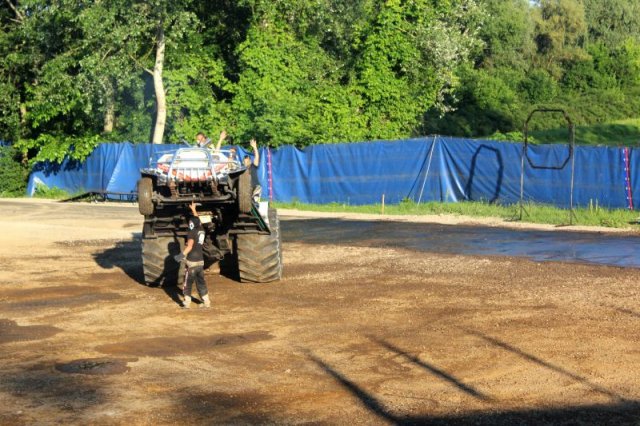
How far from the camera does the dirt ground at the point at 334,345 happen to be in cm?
897

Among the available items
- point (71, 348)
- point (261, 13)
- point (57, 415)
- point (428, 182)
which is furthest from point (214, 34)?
point (57, 415)

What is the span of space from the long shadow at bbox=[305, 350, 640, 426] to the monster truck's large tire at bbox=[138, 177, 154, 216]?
22.2 ft

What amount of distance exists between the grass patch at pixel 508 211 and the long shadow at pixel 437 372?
622 inches

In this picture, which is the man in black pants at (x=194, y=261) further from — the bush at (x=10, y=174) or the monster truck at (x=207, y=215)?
the bush at (x=10, y=174)

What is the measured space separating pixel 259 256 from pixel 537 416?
837 cm

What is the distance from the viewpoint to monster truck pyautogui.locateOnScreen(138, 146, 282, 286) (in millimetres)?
14656

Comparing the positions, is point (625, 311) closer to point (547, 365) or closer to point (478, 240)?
point (547, 365)

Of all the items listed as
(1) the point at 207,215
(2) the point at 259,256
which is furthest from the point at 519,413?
(2) the point at 259,256

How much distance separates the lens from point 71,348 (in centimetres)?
1179

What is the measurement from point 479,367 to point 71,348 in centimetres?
490

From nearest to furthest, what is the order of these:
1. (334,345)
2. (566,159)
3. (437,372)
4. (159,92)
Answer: (437,372)
(334,345)
(566,159)
(159,92)

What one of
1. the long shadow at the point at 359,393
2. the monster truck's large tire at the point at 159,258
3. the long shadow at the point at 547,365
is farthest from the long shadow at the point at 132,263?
the long shadow at the point at 547,365

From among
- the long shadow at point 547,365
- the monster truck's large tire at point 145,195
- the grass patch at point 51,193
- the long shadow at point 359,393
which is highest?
the monster truck's large tire at point 145,195

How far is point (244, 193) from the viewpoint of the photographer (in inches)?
577
